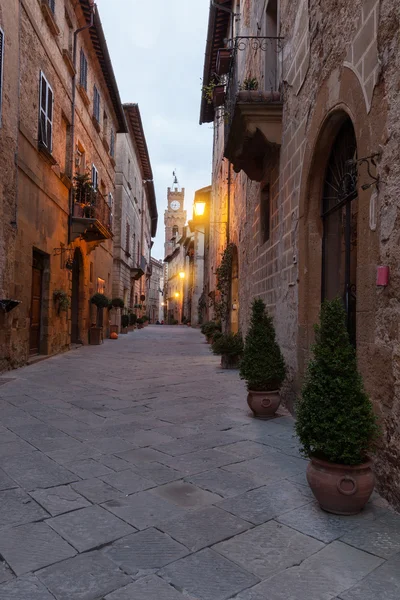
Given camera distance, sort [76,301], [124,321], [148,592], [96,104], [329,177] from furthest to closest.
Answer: [124,321], [96,104], [76,301], [329,177], [148,592]

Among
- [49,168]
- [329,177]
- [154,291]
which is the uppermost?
[154,291]

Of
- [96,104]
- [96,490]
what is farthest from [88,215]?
[96,490]

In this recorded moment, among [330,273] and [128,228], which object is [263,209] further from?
[128,228]

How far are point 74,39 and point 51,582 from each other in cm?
1380

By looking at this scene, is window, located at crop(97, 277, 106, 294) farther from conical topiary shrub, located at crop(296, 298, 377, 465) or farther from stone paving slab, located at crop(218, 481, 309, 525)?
conical topiary shrub, located at crop(296, 298, 377, 465)

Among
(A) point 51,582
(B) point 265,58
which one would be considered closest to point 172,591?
(A) point 51,582

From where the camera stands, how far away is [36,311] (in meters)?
10.6

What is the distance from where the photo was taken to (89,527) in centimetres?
258

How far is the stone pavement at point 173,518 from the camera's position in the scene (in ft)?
6.79

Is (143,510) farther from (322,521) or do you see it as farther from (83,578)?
(322,521)

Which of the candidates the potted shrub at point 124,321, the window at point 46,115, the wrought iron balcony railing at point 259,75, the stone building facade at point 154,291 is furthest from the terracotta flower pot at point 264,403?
the stone building facade at point 154,291

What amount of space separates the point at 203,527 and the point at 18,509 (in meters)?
1.14

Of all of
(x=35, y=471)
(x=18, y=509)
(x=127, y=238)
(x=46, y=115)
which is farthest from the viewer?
(x=127, y=238)

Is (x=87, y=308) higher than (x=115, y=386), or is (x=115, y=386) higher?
(x=87, y=308)
